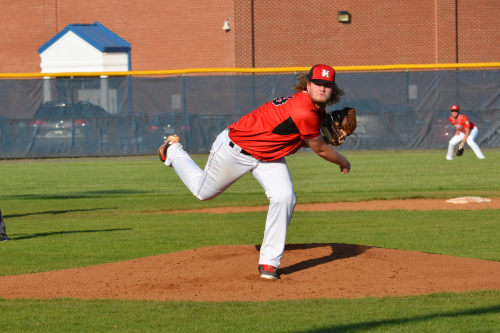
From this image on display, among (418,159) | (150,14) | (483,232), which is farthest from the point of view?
(150,14)

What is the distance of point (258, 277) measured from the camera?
216 inches

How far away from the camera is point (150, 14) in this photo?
31.7m

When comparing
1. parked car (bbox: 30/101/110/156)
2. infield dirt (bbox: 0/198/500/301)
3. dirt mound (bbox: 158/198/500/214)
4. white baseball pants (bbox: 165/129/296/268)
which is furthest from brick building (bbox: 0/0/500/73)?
white baseball pants (bbox: 165/129/296/268)

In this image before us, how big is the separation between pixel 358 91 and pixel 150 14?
→ 1300cm

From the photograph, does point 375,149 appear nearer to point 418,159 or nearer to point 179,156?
point 418,159

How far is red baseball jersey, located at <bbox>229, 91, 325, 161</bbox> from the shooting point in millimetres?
4949

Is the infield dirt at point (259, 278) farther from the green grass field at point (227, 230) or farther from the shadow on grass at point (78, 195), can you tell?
the shadow on grass at point (78, 195)

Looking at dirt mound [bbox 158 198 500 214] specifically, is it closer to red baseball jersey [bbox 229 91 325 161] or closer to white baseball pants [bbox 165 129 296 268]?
white baseball pants [bbox 165 129 296 268]

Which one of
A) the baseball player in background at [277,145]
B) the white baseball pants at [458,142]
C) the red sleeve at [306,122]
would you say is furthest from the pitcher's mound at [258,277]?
the white baseball pants at [458,142]

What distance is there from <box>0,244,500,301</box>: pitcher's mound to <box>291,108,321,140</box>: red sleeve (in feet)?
4.05

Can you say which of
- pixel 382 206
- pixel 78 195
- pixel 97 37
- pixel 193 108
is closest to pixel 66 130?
pixel 193 108

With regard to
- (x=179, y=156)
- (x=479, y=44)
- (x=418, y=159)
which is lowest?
(x=418, y=159)

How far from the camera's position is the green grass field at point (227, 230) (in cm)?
422

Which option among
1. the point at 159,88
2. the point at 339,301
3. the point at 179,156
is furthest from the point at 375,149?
the point at 339,301
